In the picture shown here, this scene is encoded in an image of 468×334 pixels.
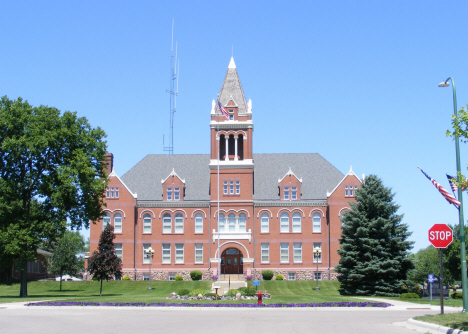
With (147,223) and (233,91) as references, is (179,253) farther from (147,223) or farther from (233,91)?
(233,91)

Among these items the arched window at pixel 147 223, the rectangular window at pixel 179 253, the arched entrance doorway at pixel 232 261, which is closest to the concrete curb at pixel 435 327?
the arched entrance doorway at pixel 232 261

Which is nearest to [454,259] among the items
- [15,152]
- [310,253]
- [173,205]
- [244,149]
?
[310,253]

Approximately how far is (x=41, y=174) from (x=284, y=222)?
96.7ft

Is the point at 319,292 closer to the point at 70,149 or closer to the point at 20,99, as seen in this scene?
the point at 70,149

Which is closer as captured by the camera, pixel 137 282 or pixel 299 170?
pixel 137 282

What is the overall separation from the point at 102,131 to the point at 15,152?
Answer: 7.00 metres

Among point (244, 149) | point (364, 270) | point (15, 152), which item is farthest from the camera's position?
point (244, 149)

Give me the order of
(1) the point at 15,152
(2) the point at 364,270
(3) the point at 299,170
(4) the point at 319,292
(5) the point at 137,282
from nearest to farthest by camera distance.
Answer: (1) the point at 15,152 → (2) the point at 364,270 → (4) the point at 319,292 → (5) the point at 137,282 → (3) the point at 299,170

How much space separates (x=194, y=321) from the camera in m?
24.2

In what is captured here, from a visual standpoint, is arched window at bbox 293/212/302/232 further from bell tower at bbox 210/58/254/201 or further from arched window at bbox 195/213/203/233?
arched window at bbox 195/213/203/233

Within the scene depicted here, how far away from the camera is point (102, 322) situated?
78.5ft

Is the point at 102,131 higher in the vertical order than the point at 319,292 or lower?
higher

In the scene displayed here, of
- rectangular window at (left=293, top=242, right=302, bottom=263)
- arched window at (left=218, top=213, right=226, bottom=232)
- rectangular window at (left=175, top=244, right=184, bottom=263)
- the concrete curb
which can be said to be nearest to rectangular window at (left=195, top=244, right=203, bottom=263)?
rectangular window at (left=175, top=244, right=184, bottom=263)

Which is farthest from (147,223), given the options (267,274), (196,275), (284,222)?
(284,222)
